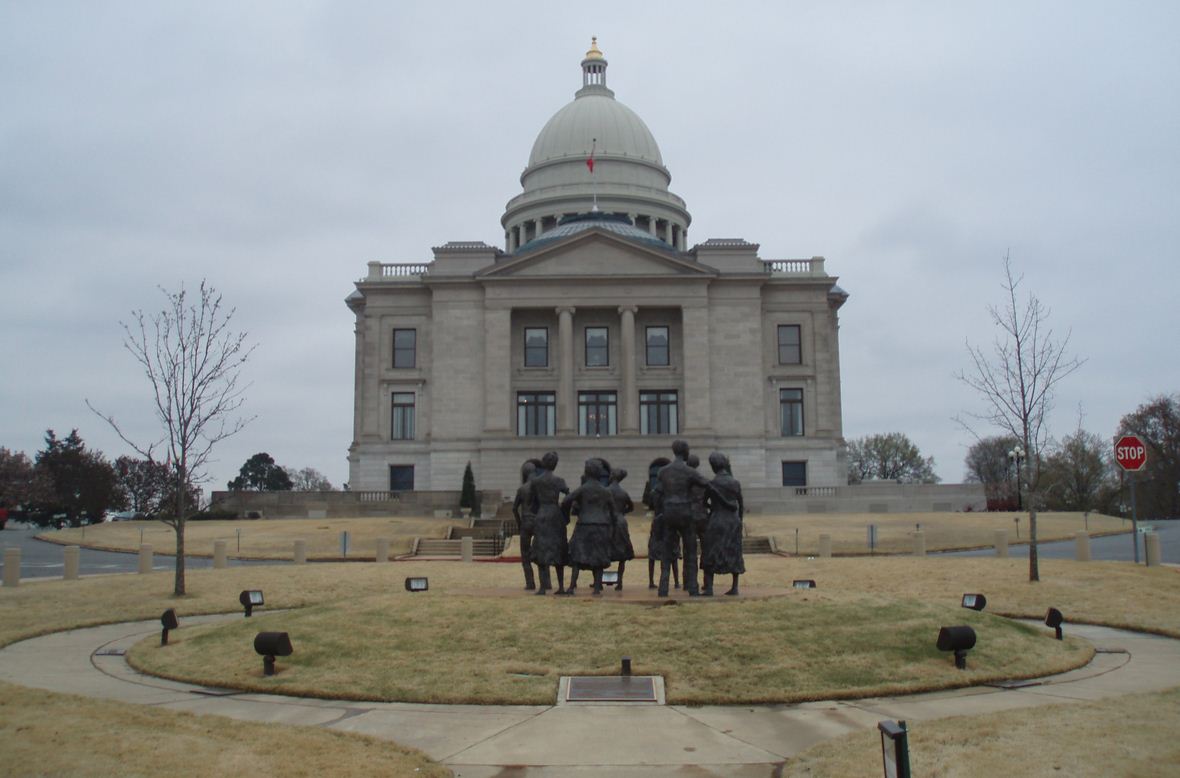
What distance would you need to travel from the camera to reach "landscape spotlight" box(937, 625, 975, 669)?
49.8 ft

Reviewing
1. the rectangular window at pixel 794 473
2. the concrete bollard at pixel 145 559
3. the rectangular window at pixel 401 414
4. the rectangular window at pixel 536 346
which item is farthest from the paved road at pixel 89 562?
the rectangular window at pixel 794 473

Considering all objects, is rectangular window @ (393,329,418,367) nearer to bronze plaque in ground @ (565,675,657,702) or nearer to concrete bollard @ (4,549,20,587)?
Result: concrete bollard @ (4,549,20,587)

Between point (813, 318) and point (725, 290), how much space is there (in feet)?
21.9

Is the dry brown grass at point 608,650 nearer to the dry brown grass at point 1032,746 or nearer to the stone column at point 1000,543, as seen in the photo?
the dry brown grass at point 1032,746

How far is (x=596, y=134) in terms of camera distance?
91188 mm

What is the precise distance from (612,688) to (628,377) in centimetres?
5353

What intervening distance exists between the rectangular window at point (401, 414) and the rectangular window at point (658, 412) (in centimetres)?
1579

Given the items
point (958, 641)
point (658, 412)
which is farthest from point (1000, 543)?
point (658, 412)

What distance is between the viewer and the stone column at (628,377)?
67.1 meters

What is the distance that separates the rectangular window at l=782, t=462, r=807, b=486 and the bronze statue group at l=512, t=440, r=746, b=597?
4887cm

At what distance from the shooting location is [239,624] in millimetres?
19422

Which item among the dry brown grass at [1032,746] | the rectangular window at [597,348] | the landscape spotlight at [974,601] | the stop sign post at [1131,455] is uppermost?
the rectangular window at [597,348]

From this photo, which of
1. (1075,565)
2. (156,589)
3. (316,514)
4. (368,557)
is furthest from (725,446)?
(156,589)

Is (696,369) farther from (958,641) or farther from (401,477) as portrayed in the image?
(958,641)
